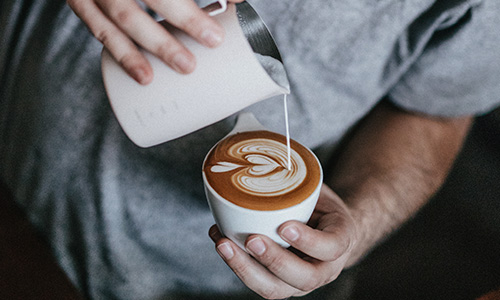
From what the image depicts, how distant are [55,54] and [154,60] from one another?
1.75ft

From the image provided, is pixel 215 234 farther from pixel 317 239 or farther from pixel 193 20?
pixel 193 20

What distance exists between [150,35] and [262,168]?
1.21 feet

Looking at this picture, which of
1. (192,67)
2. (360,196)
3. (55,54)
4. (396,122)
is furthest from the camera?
(396,122)

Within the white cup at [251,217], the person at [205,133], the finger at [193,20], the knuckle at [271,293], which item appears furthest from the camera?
the person at [205,133]

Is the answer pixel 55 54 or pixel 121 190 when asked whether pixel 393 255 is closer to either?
pixel 121 190

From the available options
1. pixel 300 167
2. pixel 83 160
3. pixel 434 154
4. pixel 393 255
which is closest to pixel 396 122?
pixel 434 154

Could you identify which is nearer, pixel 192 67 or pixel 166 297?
pixel 192 67

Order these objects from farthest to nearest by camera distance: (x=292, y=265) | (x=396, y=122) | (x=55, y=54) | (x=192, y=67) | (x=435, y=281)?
1. (x=435, y=281)
2. (x=396, y=122)
3. (x=55, y=54)
4. (x=292, y=265)
5. (x=192, y=67)

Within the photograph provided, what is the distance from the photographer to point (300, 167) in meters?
0.80

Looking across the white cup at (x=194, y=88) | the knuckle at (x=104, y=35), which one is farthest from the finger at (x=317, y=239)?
the knuckle at (x=104, y=35)

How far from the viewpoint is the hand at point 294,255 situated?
69 centimetres

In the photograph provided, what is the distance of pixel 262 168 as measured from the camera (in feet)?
2.66

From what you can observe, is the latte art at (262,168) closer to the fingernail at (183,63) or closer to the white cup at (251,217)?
Result: the white cup at (251,217)

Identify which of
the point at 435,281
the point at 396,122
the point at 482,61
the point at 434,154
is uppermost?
the point at 482,61
